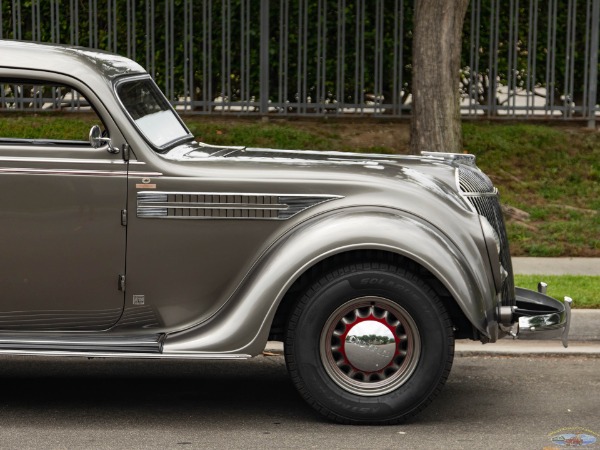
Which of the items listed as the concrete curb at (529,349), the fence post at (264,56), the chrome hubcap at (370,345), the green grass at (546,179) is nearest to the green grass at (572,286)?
the concrete curb at (529,349)

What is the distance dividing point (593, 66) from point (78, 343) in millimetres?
9722

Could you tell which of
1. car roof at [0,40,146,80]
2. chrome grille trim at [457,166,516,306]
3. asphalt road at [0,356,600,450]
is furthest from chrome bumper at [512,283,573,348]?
car roof at [0,40,146,80]

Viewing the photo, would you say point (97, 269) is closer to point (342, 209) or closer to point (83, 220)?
point (83, 220)

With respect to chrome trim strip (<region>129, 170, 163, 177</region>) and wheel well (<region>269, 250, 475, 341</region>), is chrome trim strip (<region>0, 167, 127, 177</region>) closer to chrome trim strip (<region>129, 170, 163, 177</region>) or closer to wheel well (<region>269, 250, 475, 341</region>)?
chrome trim strip (<region>129, 170, 163, 177</region>)

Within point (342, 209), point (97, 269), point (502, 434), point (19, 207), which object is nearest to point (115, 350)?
point (97, 269)

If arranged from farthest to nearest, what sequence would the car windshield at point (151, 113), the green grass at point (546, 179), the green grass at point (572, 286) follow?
the green grass at point (546, 179)
the green grass at point (572, 286)
the car windshield at point (151, 113)

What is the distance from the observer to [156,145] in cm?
624

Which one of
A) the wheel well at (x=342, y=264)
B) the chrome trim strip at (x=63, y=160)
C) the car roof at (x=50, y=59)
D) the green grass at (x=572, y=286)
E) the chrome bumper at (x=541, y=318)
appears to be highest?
the car roof at (x=50, y=59)

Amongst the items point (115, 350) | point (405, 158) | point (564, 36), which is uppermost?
point (564, 36)

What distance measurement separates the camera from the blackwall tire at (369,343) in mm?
5949

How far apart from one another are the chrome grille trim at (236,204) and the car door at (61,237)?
297 mm

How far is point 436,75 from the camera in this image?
1195cm

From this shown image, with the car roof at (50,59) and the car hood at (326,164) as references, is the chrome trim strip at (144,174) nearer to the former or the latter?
the car hood at (326,164)

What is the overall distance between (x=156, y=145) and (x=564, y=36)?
30.7ft
